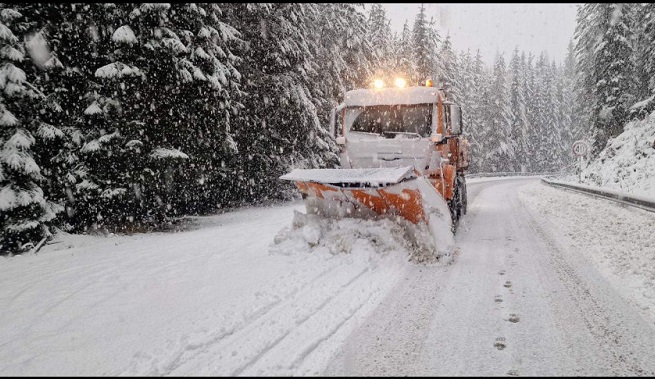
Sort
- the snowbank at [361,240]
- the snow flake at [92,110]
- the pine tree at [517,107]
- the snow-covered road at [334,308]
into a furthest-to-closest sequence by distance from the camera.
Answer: the pine tree at [517,107] → the snow flake at [92,110] → the snowbank at [361,240] → the snow-covered road at [334,308]

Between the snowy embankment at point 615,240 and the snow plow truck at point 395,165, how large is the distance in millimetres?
2011

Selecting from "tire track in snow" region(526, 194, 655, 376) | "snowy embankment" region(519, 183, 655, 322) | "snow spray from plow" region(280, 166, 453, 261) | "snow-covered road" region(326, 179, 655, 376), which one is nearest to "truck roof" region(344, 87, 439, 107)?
"snow spray from plow" region(280, 166, 453, 261)

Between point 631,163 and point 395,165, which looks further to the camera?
point 631,163

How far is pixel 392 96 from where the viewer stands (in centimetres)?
787

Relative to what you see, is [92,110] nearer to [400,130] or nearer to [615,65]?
[400,130]

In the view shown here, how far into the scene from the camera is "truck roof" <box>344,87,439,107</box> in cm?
770

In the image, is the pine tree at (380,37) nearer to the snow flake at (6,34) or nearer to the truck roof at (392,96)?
the truck roof at (392,96)

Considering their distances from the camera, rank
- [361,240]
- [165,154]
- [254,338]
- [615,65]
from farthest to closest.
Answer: [615,65] < [165,154] < [361,240] < [254,338]

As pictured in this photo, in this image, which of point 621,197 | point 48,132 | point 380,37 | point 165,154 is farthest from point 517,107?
point 48,132

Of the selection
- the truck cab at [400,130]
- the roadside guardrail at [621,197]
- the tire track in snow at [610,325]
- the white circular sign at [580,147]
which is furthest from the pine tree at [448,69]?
the tire track in snow at [610,325]

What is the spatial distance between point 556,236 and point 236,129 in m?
10.00

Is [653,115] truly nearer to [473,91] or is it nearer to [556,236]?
[556,236]

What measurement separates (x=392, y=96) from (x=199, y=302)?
5.52 meters

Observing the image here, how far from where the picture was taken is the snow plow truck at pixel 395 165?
18.3 feet
